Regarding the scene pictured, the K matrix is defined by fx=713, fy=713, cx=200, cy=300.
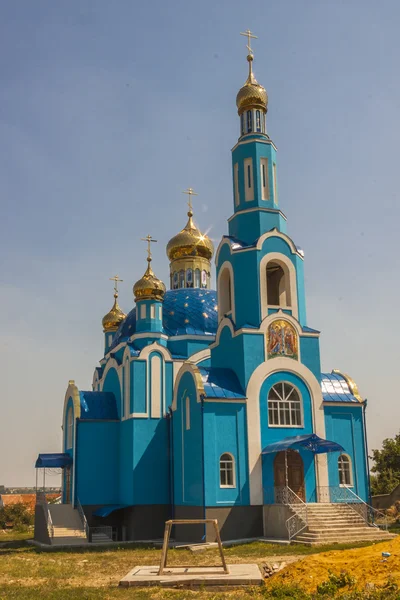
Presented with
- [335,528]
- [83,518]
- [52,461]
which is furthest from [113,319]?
[335,528]

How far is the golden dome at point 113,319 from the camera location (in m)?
28.6

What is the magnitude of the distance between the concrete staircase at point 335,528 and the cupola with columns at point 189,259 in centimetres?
1177

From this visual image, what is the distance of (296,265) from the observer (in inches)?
806

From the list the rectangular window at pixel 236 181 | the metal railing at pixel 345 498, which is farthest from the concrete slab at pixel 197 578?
the rectangular window at pixel 236 181

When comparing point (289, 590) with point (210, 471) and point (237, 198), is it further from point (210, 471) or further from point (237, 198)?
point (237, 198)

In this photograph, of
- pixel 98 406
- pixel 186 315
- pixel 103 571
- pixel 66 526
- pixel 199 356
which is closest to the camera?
pixel 103 571

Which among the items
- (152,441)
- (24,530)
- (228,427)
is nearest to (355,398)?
(228,427)

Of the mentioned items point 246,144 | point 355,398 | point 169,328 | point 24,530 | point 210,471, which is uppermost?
point 246,144

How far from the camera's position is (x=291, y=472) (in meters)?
18.7

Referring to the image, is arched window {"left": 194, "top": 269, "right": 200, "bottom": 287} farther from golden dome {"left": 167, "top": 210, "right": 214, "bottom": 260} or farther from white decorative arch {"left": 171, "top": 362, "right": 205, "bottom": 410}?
white decorative arch {"left": 171, "top": 362, "right": 205, "bottom": 410}

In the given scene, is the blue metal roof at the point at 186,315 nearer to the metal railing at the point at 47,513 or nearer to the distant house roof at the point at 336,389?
the distant house roof at the point at 336,389

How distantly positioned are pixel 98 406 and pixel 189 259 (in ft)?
23.9

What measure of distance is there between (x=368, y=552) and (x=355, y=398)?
983cm

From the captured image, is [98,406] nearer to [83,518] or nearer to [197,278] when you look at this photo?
[83,518]
